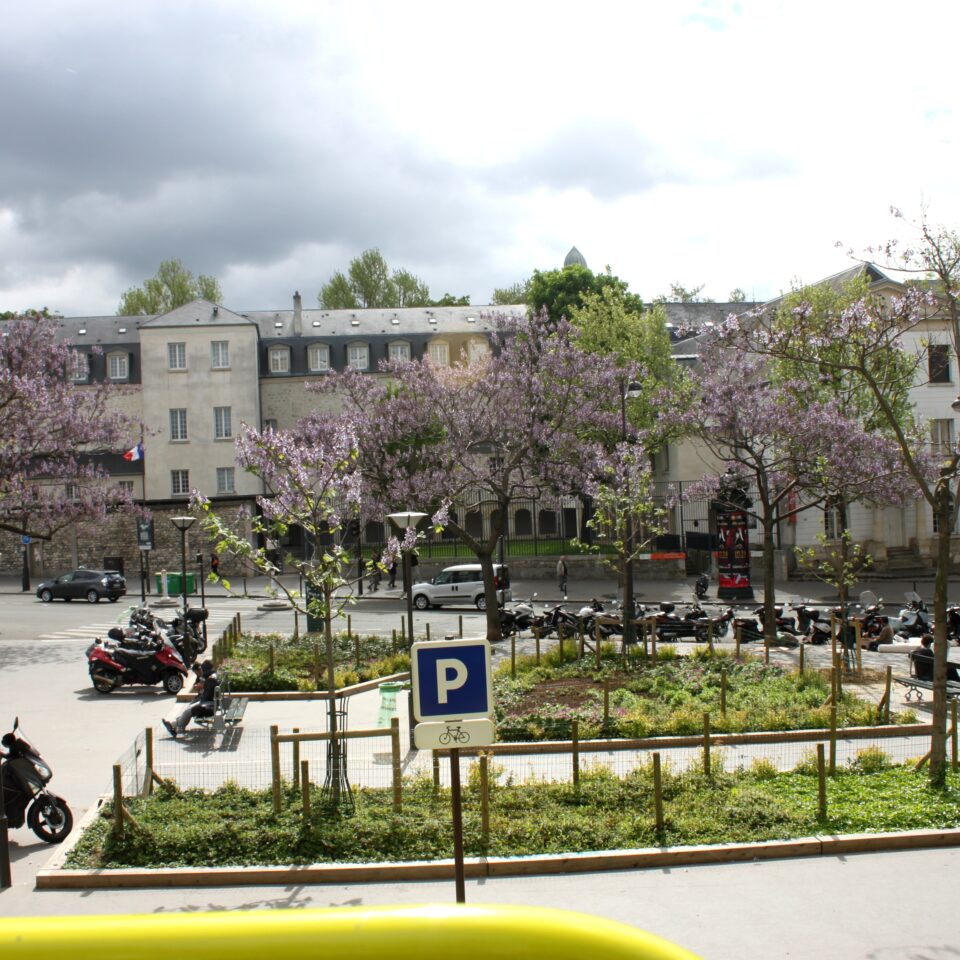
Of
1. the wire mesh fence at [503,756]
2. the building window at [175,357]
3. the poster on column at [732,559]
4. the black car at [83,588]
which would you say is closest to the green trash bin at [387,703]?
the wire mesh fence at [503,756]

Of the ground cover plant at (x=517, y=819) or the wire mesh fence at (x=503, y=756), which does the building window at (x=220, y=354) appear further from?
the ground cover plant at (x=517, y=819)

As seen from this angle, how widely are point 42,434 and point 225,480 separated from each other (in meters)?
24.4

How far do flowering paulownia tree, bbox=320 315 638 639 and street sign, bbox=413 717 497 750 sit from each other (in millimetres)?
19455

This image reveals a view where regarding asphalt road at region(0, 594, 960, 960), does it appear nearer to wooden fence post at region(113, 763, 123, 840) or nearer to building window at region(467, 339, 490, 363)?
wooden fence post at region(113, 763, 123, 840)

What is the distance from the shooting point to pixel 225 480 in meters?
55.6

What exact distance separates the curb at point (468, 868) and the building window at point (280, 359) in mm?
49141

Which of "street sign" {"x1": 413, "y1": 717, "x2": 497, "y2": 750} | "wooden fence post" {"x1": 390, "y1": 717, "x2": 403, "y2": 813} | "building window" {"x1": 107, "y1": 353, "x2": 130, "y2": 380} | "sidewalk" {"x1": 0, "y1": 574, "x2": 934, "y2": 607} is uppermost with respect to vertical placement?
"building window" {"x1": 107, "y1": 353, "x2": 130, "y2": 380}

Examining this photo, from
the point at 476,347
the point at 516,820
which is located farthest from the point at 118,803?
the point at 476,347

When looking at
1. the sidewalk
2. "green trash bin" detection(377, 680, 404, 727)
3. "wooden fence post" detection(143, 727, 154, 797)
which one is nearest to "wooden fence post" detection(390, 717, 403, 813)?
"wooden fence post" detection(143, 727, 154, 797)

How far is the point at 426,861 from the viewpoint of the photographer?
984 centimetres

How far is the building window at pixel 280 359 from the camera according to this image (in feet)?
189

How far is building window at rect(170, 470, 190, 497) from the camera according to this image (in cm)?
5547

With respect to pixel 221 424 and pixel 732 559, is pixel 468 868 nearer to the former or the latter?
pixel 732 559

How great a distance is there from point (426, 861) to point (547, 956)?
325 inches
